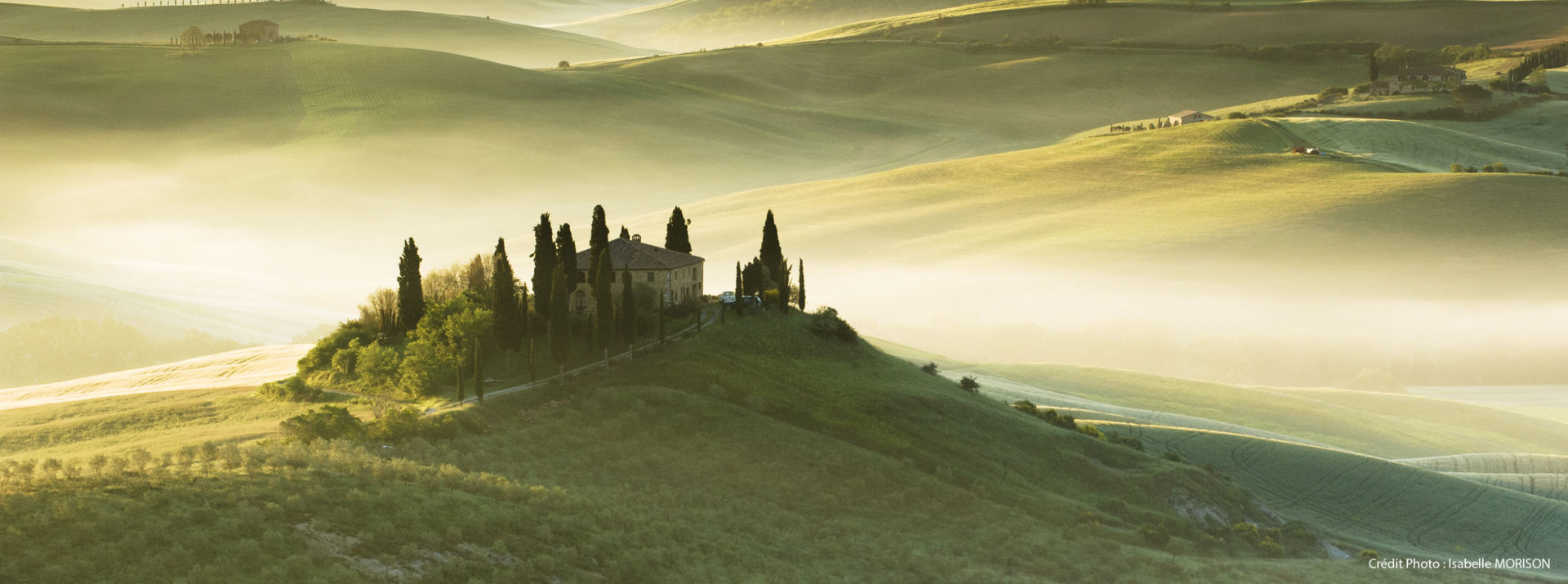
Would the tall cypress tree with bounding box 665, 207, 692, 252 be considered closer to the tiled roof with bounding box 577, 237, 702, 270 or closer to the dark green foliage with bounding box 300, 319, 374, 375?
the tiled roof with bounding box 577, 237, 702, 270

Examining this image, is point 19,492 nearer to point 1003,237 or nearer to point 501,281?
point 501,281

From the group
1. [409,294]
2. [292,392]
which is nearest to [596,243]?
[409,294]

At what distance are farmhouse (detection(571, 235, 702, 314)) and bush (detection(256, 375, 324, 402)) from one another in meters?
16.6

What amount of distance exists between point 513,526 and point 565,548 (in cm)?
195

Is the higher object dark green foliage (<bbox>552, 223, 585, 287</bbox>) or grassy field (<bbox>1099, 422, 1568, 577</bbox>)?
dark green foliage (<bbox>552, 223, 585, 287</bbox>)

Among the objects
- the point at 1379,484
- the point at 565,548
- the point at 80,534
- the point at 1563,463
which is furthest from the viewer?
the point at 1563,463

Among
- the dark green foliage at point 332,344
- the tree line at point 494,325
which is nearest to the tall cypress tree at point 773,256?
the tree line at point 494,325

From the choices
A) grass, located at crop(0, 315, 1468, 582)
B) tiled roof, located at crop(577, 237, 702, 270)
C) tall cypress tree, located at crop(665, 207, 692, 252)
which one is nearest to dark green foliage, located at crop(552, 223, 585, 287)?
tiled roof, located at crop(577, 237, 702, 270)

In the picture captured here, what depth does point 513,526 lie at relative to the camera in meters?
40.6

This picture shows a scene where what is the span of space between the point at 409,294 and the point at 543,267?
25.3ft

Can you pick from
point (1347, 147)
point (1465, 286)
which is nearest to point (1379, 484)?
point (1465, 286)

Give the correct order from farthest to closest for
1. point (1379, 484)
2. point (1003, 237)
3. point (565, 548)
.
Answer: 1. point (1003, 237)
2. point (1379, 484)
3. point (565, 548)

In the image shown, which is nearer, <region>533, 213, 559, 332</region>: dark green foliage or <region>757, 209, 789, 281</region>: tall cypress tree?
<region>533, 213, 559, 332</region>: dark green foliage

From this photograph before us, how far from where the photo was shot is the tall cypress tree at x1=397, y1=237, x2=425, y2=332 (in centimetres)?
6756
